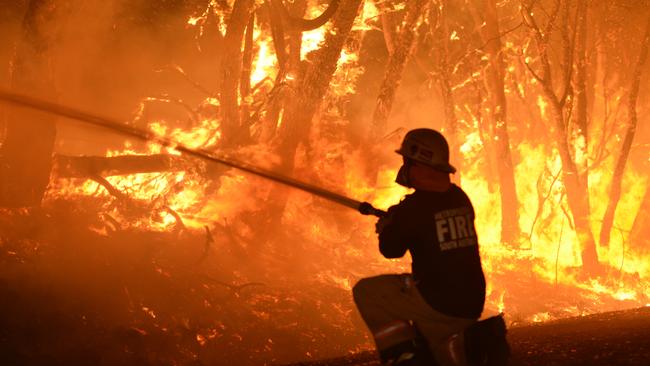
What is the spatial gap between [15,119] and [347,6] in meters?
5.24

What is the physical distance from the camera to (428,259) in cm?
388

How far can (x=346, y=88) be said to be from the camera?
51.1 ft

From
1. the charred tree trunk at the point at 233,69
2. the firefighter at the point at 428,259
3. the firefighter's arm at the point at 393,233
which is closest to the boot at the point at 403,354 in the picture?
the firefighter at the point at 428,259

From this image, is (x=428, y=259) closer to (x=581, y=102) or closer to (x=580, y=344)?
(x=580, y=344)

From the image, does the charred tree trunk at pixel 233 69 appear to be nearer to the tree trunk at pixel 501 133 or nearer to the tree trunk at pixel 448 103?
the tree trunk at pixel 448 103

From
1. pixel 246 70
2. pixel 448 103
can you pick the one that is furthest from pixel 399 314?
pixel 448 103

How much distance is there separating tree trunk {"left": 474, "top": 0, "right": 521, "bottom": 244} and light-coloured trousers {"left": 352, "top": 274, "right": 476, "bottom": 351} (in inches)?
426

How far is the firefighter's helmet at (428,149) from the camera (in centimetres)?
398

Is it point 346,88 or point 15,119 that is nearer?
point 15,119

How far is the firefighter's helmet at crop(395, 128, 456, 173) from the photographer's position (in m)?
3.98

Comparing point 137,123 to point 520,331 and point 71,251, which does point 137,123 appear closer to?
point 71,251

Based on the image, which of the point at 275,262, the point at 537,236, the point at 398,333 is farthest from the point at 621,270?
the point at 398,333

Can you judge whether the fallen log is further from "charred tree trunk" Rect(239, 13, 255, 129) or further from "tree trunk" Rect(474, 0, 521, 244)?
"tree trunk" Rect(474, 0, 521, 244)

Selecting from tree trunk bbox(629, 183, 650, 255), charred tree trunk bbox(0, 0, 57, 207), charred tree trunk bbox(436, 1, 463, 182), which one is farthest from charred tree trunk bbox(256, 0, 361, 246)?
tree trunk bbox(629, 183, 650, 255)
